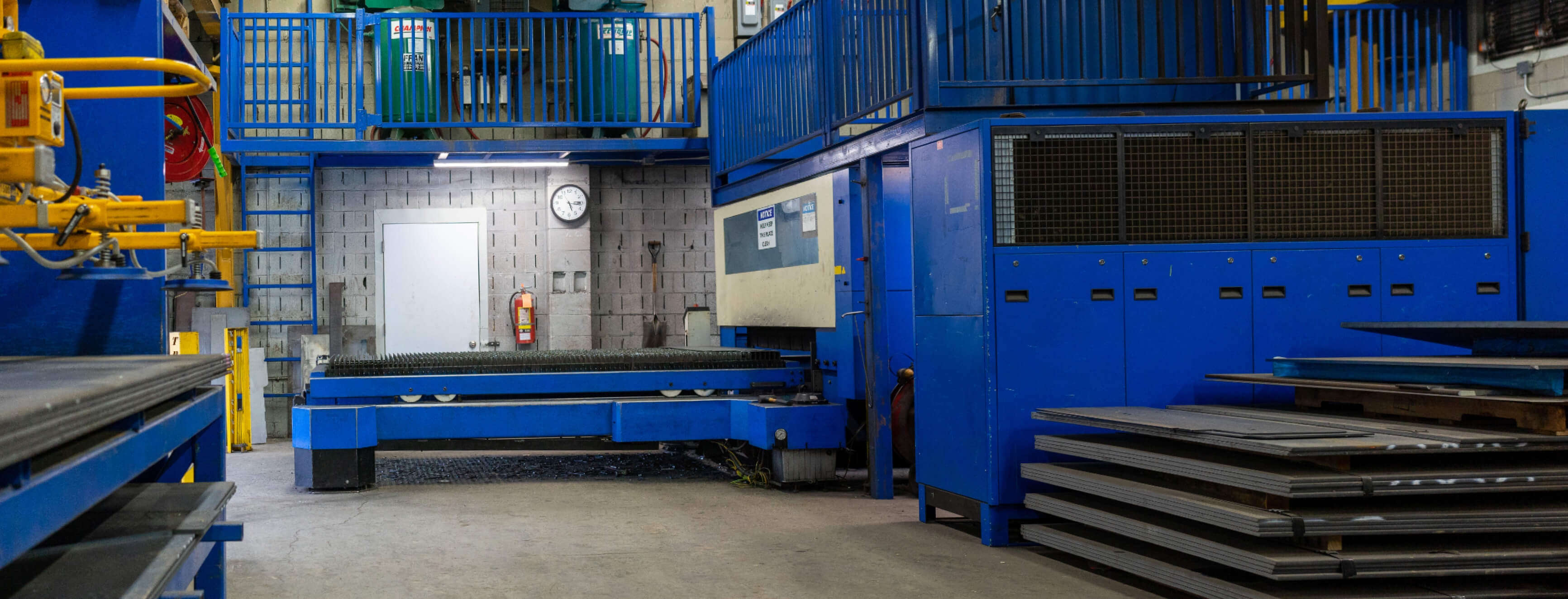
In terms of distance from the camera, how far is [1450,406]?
13.0 feet

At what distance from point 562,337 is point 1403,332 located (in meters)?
6.98

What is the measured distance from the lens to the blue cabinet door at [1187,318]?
4.98 meters

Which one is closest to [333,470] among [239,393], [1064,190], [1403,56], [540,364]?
[540,364]

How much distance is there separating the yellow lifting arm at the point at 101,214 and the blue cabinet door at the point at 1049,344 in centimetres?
308

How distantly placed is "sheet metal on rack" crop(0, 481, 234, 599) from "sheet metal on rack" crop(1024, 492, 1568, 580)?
9.67 feet

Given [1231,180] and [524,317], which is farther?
[524,317]

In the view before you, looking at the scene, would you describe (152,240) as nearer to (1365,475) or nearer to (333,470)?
(333,470)

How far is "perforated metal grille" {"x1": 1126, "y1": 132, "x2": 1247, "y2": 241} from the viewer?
16.3 ft

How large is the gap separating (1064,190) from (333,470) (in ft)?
15.1

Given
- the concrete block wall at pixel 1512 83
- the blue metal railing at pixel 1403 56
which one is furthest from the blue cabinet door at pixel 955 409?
the concrete block wall at pixel 1512 83

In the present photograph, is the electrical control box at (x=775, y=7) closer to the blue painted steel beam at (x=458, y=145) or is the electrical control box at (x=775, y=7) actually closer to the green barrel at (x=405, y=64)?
the blue painted steel beam at (x=458, y=145)

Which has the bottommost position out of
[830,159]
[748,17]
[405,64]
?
[830,159]

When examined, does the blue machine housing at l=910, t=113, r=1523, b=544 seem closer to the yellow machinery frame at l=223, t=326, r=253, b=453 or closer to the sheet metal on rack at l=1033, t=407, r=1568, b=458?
the sheet metal on rack at l=1033, t=407, r=1568, b=458

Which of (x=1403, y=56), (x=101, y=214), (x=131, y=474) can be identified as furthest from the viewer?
(x=1403, y=56)
